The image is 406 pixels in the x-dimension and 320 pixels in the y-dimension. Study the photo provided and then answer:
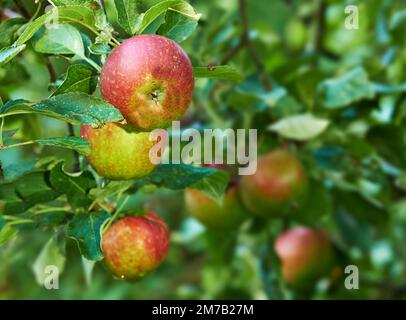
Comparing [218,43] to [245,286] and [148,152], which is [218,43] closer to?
[245,286]

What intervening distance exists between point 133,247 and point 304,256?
0.95 m

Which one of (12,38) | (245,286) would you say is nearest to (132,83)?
(12,38)

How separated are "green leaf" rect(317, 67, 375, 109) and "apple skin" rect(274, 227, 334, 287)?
445 mm

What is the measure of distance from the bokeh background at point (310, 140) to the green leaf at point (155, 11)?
1.19ft

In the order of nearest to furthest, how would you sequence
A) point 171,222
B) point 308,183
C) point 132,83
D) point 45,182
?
→ 1. point 132,83
2. point 45,182
3. point 308,183
4. point 171,222

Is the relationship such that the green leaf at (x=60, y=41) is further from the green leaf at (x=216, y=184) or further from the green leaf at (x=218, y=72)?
the green leaf at (x=216, y=184)

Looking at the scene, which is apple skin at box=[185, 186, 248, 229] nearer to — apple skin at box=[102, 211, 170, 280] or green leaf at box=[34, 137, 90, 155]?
apple skin at box=[102, 211, 170, 280]

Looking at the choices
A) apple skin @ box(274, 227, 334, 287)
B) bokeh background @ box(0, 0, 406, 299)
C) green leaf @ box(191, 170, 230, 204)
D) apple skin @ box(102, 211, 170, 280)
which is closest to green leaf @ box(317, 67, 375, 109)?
bokeh background @ box(0, 0, 406, 299)

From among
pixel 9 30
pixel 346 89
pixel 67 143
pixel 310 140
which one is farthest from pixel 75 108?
pixel 310 140

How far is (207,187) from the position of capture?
1.28 m

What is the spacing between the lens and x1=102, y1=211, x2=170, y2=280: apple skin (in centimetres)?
121

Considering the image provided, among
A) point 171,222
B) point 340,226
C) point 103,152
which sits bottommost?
point 103,152

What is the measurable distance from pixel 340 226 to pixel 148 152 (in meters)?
1.26

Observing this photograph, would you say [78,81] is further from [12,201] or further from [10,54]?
[12,201]
